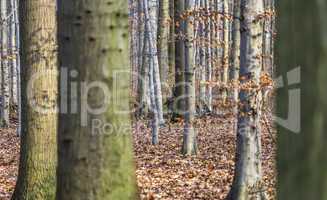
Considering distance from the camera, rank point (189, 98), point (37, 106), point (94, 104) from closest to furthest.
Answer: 1. point (94, 104)
2. point (37, 106)
3. point (189, 98)

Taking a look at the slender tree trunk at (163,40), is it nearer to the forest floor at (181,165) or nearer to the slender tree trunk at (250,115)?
the forest floor at (181,165)

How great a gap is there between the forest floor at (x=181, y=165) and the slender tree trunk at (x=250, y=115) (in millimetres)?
911

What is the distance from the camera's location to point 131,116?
652 cm

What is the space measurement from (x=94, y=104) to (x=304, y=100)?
9.06ft

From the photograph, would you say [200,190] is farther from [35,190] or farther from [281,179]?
[281,179]

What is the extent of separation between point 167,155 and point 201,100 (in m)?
9.26

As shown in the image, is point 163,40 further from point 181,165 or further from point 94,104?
point 94,104

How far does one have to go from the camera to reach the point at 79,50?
3512 mm

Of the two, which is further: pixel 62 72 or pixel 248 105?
pixel 248 105

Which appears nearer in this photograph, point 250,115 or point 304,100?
point 304,100

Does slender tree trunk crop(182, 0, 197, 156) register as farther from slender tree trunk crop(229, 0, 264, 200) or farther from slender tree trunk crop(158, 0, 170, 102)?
slender tree trunk crop(158, 0, 170, 102)

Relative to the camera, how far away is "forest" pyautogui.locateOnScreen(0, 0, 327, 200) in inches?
32.9

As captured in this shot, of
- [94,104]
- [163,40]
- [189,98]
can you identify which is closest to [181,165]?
[189,98]

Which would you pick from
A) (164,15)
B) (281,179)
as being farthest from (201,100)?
(281,179)
